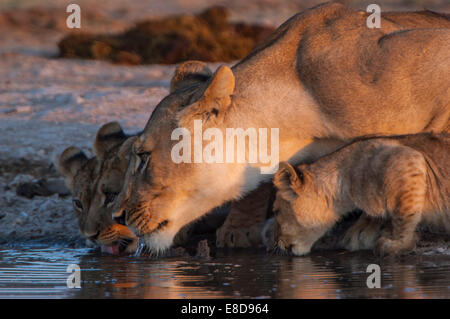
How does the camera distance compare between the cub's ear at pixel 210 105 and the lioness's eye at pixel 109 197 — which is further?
the lioness's eye at pixel 109 197

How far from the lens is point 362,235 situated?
23.1 ft

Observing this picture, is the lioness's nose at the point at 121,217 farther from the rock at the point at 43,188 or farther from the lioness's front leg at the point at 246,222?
the rock at the point at 43,188

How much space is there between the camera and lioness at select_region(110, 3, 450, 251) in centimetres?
679

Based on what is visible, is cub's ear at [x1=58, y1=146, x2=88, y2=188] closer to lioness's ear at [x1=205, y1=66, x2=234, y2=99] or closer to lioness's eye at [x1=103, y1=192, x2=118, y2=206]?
lioness's eye at [x1=103, y1=192, x2=118, y2=206]

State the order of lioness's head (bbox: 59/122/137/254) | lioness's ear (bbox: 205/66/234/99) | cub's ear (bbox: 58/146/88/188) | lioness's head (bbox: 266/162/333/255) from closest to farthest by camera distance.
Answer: lioness's ear (bbox: 205/66/234/99), lioness's head (bbox: 266/162/333/255), lioness's head (bbox: 59/122/137/254), cub's ear (bbox: 58/146/88/188)

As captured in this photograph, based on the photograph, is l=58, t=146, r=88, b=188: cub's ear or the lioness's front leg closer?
the lioness's front leg

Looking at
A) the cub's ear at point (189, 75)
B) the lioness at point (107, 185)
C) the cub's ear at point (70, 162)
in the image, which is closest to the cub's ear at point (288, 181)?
the lioness at point (107, 185)

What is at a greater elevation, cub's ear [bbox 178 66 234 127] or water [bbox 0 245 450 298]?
cub's ear [bbox 178 66 234 127]

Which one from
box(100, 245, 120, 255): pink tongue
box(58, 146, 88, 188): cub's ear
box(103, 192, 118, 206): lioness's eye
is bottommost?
box(100, 245, 120, 255): pink tongue

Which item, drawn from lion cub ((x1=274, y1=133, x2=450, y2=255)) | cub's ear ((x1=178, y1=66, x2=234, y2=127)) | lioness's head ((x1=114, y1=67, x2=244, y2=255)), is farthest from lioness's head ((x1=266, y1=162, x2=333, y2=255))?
cub's ear ((x1=178, y1=66, x2=234, y2=127))

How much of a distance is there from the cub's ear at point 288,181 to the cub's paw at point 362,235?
56cm

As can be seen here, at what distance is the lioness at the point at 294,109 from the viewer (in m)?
6.79

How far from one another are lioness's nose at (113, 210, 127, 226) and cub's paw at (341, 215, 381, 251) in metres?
1.73
